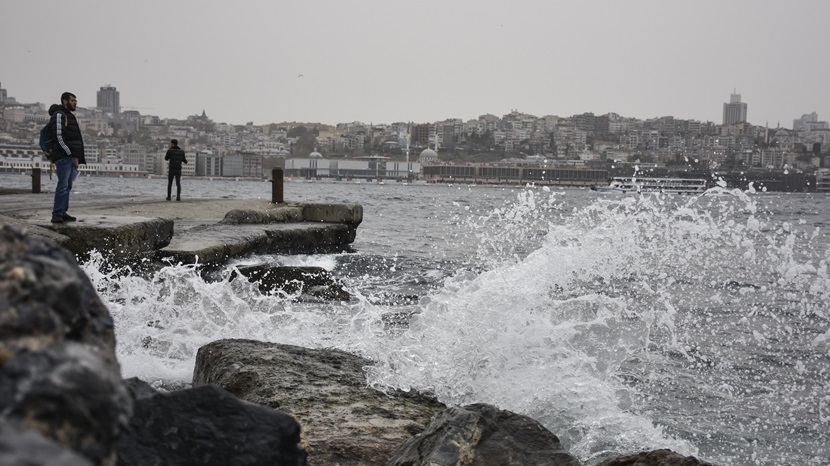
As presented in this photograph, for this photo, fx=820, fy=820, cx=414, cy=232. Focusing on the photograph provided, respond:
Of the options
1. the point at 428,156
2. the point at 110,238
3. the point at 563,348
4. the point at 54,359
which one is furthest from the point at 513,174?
the point at 54,359

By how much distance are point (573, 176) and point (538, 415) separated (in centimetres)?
11331

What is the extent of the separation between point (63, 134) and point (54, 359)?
7.08m

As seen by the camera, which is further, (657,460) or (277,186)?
(277,186)

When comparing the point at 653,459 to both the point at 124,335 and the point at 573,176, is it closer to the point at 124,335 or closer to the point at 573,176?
the point at 124,335

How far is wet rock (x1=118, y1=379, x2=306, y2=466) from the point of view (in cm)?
176

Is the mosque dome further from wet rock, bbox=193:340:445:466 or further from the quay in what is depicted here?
wet rock, bbox=193:340:445:466

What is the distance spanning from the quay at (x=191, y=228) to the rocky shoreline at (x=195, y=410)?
124 centimetres

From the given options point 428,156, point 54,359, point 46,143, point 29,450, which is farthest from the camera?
point 428,156

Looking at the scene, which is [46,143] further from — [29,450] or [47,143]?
[29,450]

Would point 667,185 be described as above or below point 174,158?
below

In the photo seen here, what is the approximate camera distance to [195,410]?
1.83 meters

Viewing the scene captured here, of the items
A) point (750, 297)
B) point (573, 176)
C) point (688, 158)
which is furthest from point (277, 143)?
point (750, 297)

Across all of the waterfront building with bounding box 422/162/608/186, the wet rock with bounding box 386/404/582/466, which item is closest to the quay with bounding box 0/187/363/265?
the wet rock with bounding box 386/404/582/466

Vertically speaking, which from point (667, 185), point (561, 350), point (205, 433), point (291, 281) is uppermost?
point (205, 433)
